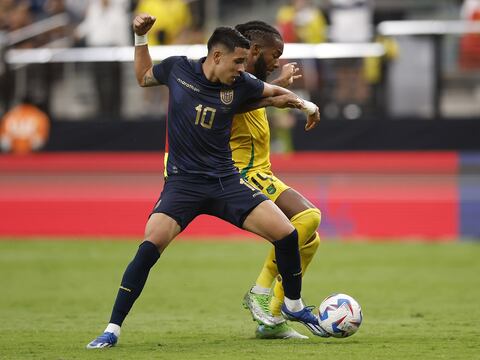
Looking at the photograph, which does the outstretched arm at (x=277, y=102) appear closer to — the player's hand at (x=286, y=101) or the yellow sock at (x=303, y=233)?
the player's hand at (x=286, y=101)

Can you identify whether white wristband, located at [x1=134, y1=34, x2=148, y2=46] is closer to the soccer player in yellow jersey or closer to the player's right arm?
the player's right arm

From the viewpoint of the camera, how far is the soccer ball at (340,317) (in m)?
8.05

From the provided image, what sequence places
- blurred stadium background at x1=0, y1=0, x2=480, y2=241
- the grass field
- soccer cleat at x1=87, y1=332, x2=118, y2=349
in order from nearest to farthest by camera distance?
soccer cleat at x1=87, y1=332, x2=118, y2=349, the grass field, blurred stadium background at x1=0, y1=0, x2=480, y2=241

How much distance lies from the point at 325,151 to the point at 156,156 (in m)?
2.81

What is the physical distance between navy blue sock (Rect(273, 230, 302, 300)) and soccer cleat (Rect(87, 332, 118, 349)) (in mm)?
1369

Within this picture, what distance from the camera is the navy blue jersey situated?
795 centimetres

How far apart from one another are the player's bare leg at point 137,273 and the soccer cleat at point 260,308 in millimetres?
1125

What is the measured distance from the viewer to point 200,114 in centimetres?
794

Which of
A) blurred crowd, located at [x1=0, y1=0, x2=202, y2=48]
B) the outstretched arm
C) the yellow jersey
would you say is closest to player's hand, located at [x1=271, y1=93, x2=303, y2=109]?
the outstretched arm

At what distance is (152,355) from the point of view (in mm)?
7418

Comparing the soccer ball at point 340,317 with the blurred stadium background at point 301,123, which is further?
the blurred stadium background at point 301,123

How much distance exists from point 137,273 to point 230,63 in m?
1.64

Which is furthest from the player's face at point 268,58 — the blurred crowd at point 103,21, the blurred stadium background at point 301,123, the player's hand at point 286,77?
the blurred crowd at point 103,21

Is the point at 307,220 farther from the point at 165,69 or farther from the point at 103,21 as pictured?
the point at 103,21
